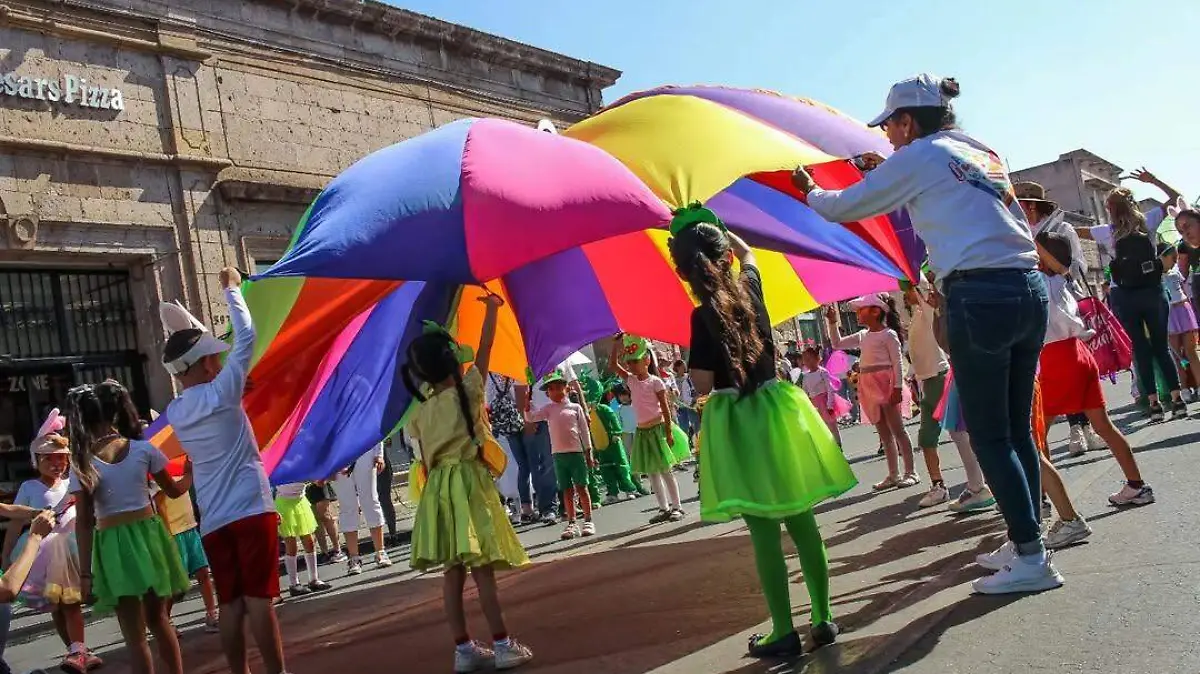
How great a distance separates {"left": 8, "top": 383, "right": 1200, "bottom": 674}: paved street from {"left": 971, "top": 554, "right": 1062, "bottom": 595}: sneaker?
0.24 feet

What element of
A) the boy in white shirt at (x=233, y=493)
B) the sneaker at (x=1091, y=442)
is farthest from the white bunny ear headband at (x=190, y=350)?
the sneaker at (x=1091, y=442)

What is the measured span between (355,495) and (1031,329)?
686cm

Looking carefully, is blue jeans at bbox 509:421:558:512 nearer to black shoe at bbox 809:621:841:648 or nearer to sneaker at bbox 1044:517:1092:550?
sneaker at bbox 1044:517:1092:550

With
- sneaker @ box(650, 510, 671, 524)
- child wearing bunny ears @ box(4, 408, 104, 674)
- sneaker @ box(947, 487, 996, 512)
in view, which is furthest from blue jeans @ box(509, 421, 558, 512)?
sneaker @ box(947, 487, 996, 512)

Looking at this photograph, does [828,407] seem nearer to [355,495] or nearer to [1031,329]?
[355,495]

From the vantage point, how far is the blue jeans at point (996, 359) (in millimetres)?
3895

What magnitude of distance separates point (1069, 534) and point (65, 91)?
12449 mm

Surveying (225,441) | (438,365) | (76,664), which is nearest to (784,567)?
(438,365)

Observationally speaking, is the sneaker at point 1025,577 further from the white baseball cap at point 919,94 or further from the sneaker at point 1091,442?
the sneaker at point 1091,442

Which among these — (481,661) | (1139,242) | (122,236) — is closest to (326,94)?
(122,236)

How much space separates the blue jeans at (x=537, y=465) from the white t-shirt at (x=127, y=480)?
6255 millimetres

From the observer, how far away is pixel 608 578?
6.51 meters

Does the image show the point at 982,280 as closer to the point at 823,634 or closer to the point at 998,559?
the point at 998,559

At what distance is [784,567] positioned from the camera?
3.72 meters
